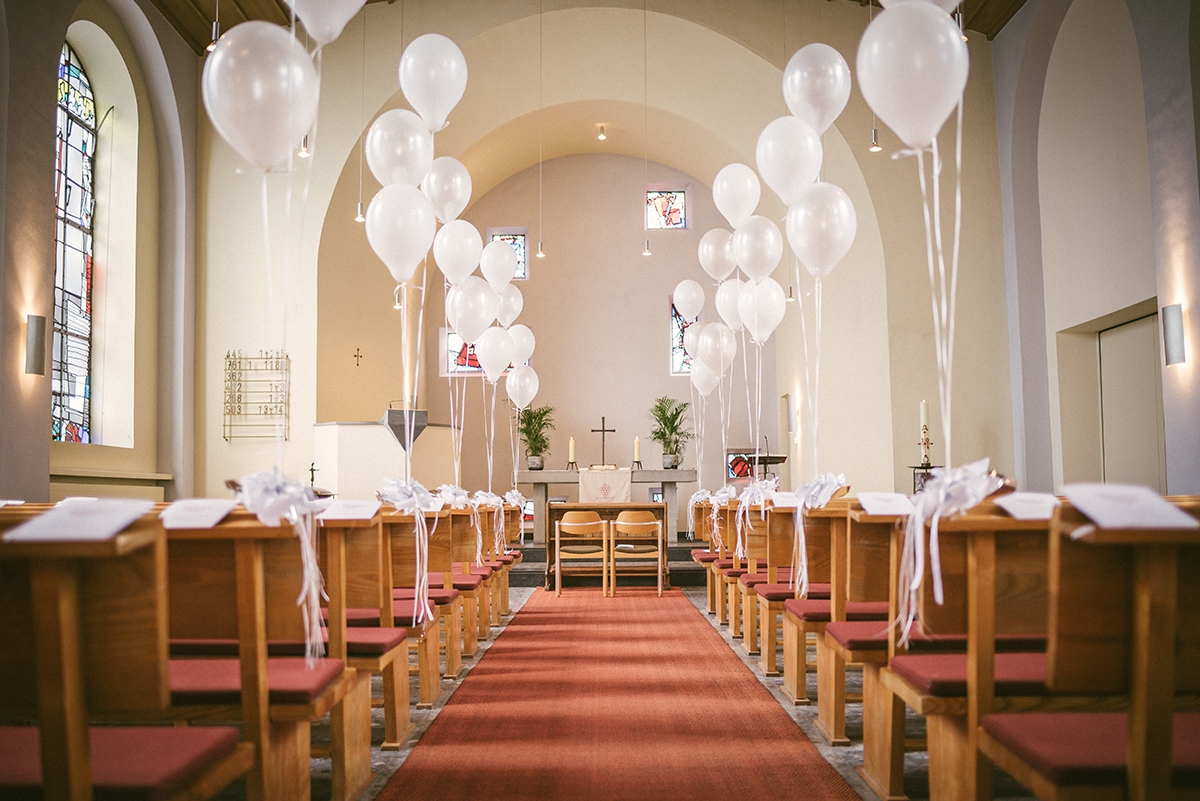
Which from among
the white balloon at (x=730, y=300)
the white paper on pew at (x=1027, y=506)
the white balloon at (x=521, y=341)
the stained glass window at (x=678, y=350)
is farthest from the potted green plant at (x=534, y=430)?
the white paper on pew at (x=1027, y=506)

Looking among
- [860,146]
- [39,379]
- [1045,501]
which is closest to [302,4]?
[1045,501]

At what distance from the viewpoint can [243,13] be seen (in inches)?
317

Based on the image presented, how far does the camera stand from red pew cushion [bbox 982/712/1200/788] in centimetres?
121

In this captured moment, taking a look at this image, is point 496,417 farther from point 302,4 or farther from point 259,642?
point 259,642

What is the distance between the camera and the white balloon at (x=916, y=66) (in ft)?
8.96

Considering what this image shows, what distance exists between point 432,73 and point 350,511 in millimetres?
3050

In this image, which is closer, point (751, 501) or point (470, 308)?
point (751, 501)

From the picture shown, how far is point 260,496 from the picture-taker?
162 centimetres

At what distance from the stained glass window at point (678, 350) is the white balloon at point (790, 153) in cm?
790

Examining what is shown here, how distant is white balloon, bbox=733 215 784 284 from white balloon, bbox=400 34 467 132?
6.00 ft

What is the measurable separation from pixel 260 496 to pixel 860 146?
7826mm

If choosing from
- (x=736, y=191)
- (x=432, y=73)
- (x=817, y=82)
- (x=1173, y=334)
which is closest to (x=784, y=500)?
(x=817, y=82)

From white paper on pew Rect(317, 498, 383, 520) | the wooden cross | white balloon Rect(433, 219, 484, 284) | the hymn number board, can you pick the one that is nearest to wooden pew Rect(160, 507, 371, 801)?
white paper on pew Rect(317, 498, 383, 520)

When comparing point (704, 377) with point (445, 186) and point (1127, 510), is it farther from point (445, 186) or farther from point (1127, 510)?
point (1127, 510)
